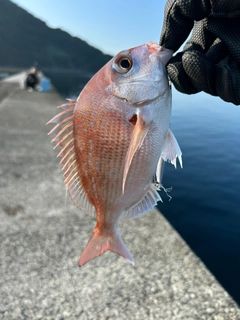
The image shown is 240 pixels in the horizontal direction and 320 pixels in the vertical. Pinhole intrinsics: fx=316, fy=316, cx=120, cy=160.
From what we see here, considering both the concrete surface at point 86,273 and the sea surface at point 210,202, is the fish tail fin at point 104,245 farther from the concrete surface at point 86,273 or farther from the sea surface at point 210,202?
the sea surface at point 210,202

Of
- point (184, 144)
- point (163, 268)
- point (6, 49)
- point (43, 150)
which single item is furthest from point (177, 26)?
point (6, 49)

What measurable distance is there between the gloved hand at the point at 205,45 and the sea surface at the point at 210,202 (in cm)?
321

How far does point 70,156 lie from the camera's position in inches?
79.4

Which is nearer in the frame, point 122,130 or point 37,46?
point 122,130

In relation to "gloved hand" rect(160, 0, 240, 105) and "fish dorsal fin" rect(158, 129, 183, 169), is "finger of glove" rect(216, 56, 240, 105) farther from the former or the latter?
"fish dorsal fin" rect(158, 129, 183, 169)

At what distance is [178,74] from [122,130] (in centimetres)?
47

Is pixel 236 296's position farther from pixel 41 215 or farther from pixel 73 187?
pixel 73 187

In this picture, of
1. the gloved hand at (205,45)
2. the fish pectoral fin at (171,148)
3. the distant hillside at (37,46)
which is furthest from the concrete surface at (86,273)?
the distant hillside at (37,46)

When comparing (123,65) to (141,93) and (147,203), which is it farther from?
(147,203)

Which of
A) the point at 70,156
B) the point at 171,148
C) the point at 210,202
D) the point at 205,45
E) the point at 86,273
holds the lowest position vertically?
the point at 210,202

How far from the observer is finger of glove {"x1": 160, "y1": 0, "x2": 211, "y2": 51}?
1800 millimetres

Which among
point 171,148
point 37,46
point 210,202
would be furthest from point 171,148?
point 37,46

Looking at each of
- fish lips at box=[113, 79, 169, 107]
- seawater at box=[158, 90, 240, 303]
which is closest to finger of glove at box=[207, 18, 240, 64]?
fish lips at box=[113, 79, 169, 107]

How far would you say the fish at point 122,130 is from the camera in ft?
5.99
